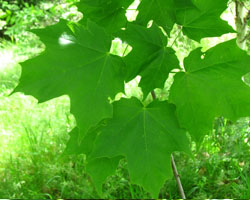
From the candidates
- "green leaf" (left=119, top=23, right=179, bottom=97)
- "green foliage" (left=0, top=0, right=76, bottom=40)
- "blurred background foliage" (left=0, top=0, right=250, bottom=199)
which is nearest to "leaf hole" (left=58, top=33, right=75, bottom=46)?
"green leaf" (left=119, top=23, right=179, bottom=97)

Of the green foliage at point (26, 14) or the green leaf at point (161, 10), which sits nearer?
the green leaf at point (161, 10)

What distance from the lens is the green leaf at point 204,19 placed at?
2.32 ft

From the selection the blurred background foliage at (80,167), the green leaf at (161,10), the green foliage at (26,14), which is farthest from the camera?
the green foliage at (26,14)

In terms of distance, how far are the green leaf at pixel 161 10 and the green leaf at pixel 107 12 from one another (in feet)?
0.17

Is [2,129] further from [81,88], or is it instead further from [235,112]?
[235,112]

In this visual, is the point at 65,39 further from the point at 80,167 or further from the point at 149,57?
the point at 80,167

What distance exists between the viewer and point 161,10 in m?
0.66

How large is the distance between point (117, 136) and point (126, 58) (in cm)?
20

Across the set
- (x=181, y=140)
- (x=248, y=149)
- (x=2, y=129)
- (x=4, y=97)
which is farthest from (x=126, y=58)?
(x=4, y=97)

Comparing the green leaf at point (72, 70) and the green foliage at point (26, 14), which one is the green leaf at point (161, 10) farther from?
the green foliage at point (26, 14)

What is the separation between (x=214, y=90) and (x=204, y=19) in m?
0.18

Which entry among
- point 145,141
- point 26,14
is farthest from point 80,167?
point 26,14

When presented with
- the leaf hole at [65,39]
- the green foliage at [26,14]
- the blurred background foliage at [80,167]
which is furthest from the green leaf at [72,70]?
the green foliage at [26,14]

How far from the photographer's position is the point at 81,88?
26.3 inches
